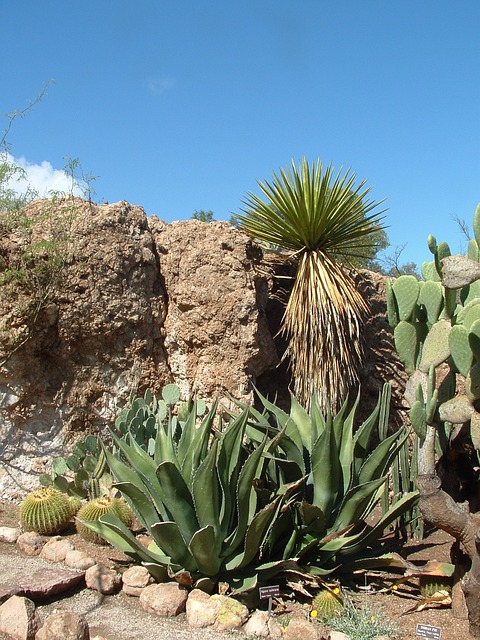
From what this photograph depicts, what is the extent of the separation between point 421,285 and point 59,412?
13.0 feet

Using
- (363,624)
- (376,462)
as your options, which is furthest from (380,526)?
(363,624)

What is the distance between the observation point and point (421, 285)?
18.6 ft

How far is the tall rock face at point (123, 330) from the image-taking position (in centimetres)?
677

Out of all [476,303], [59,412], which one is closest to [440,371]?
[476,303]

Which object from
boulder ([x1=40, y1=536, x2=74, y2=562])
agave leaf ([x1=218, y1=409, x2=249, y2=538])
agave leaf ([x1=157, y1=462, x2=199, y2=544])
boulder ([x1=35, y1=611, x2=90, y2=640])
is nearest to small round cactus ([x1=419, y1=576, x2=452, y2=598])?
agave leaf ([x1=218, y1=409, x2=249, y2=538])

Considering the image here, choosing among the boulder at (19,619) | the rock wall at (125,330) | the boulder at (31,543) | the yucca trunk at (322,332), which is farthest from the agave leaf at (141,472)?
the yucca trunk at (322,332)

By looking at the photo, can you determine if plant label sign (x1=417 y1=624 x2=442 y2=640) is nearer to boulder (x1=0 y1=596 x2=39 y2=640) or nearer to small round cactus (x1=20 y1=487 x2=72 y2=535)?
boulder (x1=0 y1=596 x2=39 y2=640)

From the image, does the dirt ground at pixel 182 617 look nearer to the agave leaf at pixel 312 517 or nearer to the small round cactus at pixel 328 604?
the small round cactus at pixel 328 604

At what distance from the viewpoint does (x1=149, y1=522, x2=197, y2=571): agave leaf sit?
394 centimetres

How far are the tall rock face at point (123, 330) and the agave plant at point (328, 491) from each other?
2.35 metres

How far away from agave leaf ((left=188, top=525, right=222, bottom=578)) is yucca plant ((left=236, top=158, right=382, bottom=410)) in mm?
3051

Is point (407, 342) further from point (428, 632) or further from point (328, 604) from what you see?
point (428, 632)

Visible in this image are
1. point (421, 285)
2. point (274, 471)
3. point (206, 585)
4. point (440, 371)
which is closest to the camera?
point (206, 585)

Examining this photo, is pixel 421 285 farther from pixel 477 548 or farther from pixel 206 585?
pixel 206 585
